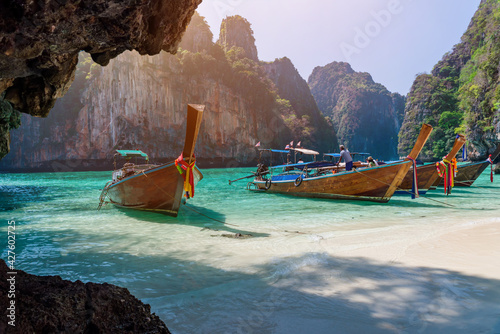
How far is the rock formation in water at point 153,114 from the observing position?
A: 51469 mm

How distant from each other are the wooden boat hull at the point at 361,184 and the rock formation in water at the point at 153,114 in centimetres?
4421

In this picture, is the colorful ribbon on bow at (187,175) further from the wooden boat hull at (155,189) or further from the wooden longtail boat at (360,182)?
the wooden longtail boat at (360,182)

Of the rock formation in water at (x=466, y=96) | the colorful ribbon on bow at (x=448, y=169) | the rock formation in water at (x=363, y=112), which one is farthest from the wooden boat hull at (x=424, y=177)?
the rock formation in water at (x=363, y=112)

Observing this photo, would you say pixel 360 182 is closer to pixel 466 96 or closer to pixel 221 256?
pixel 221 256

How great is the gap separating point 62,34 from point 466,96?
1836 inches

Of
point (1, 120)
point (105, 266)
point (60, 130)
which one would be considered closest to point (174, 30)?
point (105, 266)

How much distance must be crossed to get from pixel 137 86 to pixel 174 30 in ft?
164

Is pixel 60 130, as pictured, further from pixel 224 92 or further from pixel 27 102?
pixel 27 102

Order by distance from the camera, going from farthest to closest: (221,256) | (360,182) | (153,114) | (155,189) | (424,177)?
1. (153,114)
2. (424,177)
3. (360,182)
4. (155,189)
5. (221,256)

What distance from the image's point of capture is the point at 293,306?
313 cm

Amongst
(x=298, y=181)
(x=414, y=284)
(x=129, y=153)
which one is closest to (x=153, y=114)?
(x=129, y=153)

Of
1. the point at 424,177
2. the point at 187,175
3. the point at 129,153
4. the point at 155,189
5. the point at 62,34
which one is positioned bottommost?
the point at 155,189

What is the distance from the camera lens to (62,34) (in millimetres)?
3600

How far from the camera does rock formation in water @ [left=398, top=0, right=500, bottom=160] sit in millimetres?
31922
